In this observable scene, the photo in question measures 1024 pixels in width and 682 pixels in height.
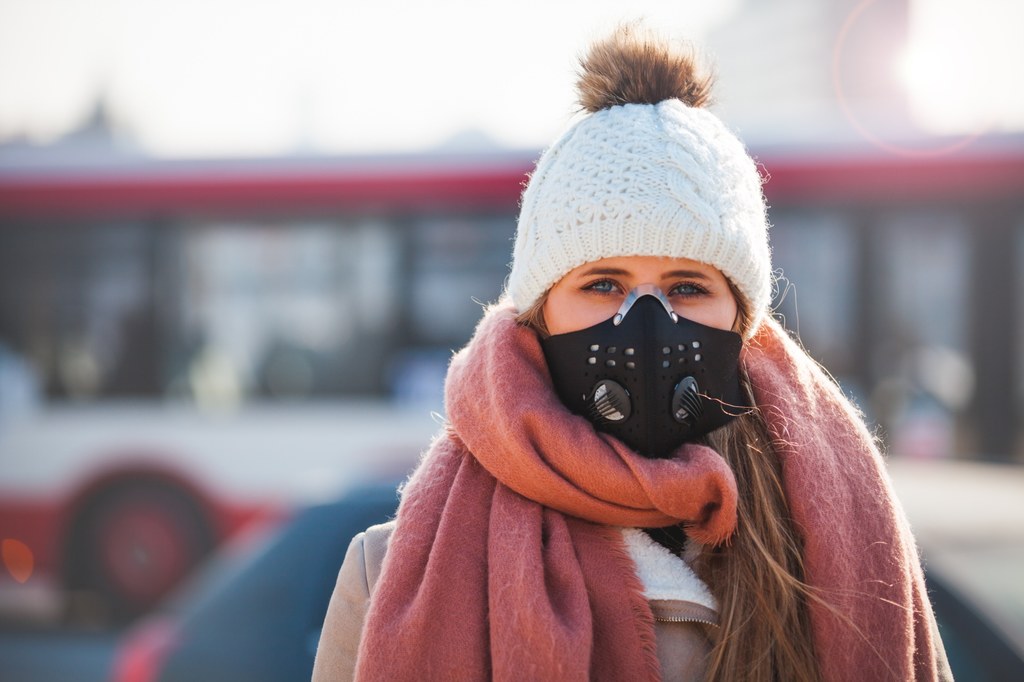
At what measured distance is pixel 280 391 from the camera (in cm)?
754

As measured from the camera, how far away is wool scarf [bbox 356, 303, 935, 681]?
1.64 meters

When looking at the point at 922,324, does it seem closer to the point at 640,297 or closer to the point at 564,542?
the point at 640,297

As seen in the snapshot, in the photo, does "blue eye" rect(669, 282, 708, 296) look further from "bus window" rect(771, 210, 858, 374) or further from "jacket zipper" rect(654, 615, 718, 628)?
"bus window" rect(771, 210, 858, 374)

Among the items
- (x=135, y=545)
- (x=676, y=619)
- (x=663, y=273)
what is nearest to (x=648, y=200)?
(x=663, y=273)

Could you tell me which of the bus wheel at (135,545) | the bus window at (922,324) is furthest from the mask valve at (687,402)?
the bus wheel at (135,545)

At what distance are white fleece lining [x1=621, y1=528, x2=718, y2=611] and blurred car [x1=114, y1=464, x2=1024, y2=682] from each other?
144 cm

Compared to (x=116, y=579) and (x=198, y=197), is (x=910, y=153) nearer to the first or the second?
(x=198, y=197)

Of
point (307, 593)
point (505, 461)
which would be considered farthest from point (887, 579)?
point (307, 593)

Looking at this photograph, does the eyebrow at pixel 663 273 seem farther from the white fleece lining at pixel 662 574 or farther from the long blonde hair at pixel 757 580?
the white fleece lining at pixel 662 574

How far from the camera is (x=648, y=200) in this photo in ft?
5.75

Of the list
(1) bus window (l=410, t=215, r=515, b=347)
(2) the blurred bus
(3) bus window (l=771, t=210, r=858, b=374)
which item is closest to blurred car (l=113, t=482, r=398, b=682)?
(2) the blurred bus

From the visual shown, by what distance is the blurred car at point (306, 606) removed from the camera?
286 cm

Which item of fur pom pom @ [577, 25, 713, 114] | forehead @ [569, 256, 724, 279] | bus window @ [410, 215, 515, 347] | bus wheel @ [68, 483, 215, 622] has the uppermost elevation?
fur pom pom @ [577, 25, 713, 114]

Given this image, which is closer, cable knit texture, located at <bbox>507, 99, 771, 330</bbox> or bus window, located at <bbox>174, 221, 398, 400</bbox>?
cable knit texture, located at <bbox>507, 99, 771, 330</bbox>
